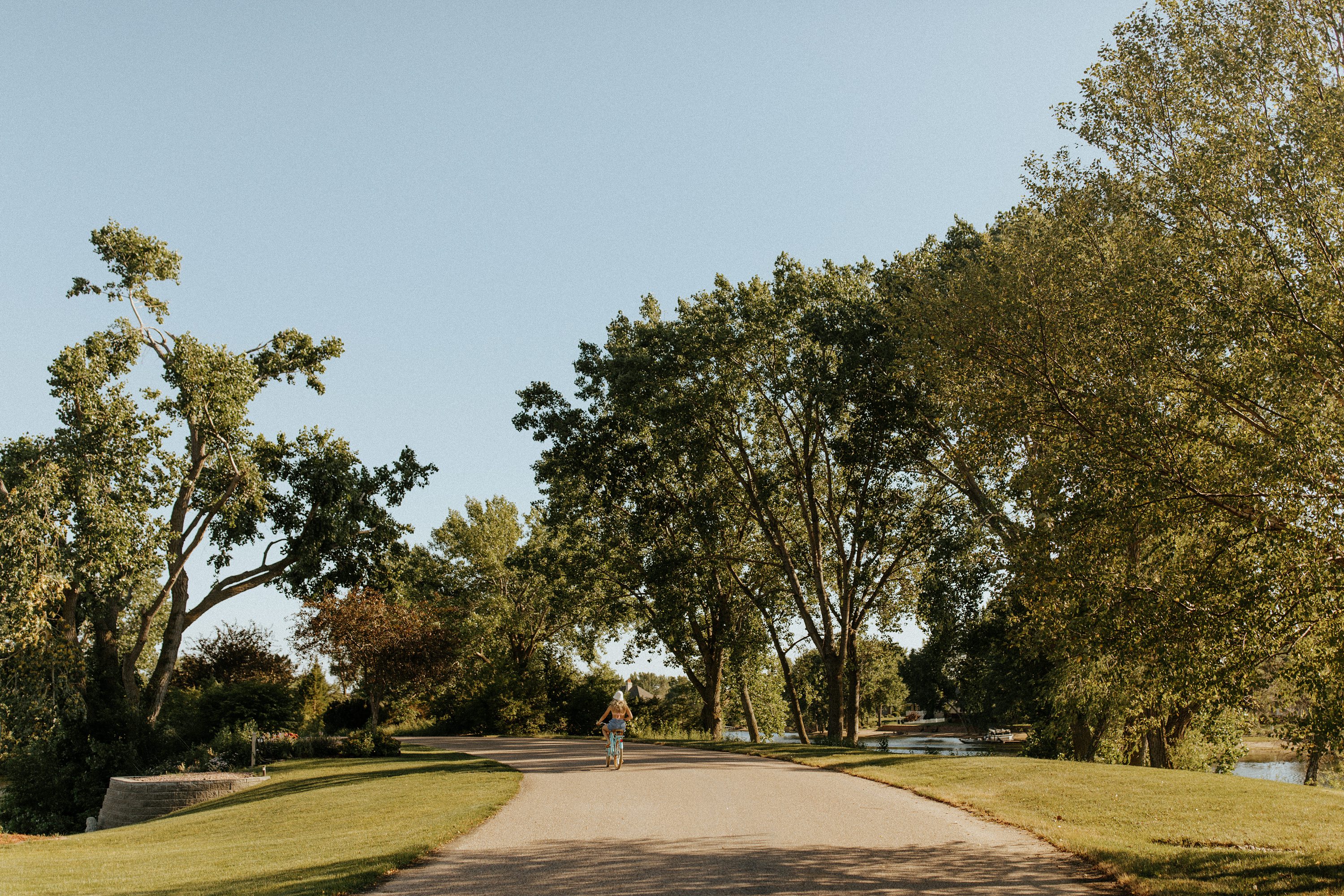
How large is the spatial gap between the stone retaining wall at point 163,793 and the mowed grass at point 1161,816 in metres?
13.1

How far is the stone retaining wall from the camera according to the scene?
19.4 metres

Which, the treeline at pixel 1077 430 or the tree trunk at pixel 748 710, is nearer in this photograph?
the treeline at pixel 1077 430

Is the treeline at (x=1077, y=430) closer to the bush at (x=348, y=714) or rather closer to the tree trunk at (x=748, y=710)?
the tree trunk at (x=748, y=710)

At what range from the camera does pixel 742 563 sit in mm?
30547

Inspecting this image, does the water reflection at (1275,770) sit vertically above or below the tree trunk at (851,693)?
below

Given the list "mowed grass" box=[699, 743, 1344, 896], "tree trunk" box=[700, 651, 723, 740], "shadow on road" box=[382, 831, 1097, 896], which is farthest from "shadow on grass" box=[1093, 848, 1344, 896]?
"tree trunk" box=[700, 651, 723, 740]

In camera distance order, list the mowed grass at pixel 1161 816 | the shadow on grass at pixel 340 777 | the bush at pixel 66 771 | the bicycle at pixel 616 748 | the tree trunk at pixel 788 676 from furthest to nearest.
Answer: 1. the tree trunk at pixel 788 676
2. the bush at pixel 66 771
3. the bicycle at pixel 616 748
4. the shadow on grass at pixel 340 777
5. the mowed grass at pixel 1161 816

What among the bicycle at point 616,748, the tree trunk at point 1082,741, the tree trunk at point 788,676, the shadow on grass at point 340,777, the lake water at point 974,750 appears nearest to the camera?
the shadow on grass at point 340,777

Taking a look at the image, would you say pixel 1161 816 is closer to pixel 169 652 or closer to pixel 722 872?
pixel 722 872

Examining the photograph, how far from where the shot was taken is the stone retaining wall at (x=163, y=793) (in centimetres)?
1942

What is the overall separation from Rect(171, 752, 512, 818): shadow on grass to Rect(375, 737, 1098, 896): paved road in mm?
4426

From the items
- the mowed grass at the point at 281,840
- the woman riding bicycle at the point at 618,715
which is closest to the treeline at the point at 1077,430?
the woman riding bicycle at the point at 618,715

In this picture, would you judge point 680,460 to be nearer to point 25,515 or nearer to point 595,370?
point 595,370

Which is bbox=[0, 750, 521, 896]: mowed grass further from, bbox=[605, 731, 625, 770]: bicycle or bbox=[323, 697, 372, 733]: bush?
bbox=[323, 697, 372, 733]: bush
